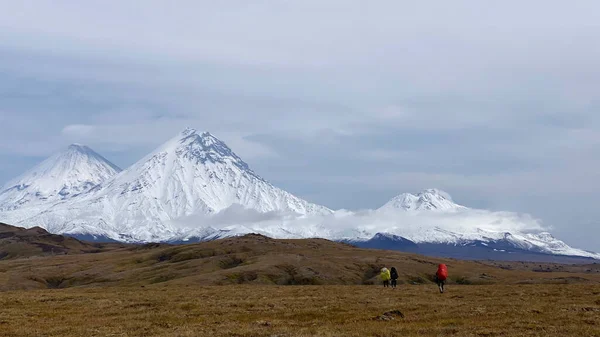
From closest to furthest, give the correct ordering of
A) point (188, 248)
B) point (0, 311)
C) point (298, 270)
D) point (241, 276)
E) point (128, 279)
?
point (0, 311) → point (241, 276) → point (298, 270) → point (128, 279) → point (188, 248)

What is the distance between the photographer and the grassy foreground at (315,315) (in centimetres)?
2864

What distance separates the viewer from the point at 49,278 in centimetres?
14538

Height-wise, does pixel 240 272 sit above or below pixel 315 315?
below

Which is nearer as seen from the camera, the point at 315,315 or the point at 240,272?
the point at 315,315

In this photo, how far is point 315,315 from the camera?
35344 millimetres

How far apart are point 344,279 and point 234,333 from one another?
9605 cm

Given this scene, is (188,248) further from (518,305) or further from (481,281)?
(518,305)

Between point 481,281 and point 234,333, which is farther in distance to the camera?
point 481,281

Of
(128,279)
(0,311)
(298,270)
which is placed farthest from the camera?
(128,279)

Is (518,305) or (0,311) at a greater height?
(518,305)

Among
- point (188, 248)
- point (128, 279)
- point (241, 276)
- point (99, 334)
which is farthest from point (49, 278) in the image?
point (99, 334)

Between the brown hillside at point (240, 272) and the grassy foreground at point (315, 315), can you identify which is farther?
the brown hillside at point (240, 272)

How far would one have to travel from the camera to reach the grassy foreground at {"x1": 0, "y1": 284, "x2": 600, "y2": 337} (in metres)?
28.6

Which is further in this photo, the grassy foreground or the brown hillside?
the brown hillside
